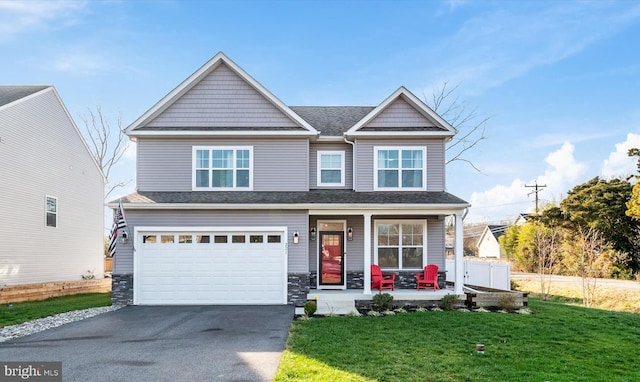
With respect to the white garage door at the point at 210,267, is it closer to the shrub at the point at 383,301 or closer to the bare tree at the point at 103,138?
the shrub at the point at 383,301

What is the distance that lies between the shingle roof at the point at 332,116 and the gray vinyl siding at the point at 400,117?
55.1 inches

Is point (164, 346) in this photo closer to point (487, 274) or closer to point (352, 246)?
point (352, 246)

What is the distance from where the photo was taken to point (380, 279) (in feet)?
44.2

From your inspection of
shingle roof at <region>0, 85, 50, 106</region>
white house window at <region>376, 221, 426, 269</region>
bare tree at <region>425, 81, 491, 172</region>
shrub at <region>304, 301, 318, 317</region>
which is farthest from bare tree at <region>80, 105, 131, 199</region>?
shrub at <region>304, 301, 318, 317</region>

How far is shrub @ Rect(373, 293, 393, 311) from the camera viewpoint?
12.2 m

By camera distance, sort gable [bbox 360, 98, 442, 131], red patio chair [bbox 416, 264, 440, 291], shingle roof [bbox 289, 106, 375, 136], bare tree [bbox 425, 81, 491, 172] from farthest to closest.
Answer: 1. bare tree [bbox 425, 81, 491, 172]
2. shingle roof [bbox 289, 106, 375, 136]
3. gable [bbox 360, 98, 442, 131]
4. red patio chair [bbox 416, 264, 440, 291]

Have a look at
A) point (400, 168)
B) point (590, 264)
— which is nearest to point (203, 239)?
point (400, 168)

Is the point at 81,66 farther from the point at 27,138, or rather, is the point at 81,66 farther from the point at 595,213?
the point at 595,213

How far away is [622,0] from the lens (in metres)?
15.1

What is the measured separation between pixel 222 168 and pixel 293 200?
2.82 m

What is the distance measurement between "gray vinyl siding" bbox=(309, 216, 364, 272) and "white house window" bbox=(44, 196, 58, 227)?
11.7 m

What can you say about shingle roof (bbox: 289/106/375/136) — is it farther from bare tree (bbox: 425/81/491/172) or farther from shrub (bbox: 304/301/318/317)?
bare tree (bbox: 425/81/491/172)

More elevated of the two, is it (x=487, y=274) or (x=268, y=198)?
(x=268, y=198)

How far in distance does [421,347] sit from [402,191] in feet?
23.8
